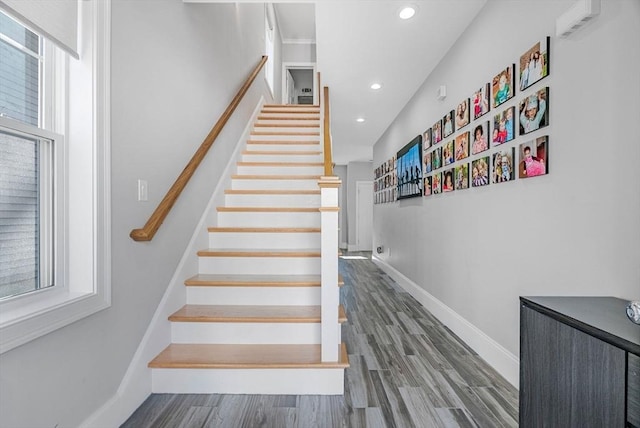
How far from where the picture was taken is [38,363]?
43.5 inches

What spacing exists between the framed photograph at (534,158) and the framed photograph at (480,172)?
35 cm

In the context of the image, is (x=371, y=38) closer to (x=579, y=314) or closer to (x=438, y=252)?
(x=438, y=252)

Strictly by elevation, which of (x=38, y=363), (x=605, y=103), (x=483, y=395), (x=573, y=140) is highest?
(x=605, y=103)

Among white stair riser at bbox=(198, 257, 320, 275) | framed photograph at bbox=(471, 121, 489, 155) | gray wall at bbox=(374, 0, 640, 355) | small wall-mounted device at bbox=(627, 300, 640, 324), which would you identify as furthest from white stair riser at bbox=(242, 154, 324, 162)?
small wall-mounted device at bbox=(627, 300, 640, 324)

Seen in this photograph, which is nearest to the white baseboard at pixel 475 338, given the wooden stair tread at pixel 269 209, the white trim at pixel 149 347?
the wooden stair tread at pixel 269 209

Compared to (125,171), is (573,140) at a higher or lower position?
higher

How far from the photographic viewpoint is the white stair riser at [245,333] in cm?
193

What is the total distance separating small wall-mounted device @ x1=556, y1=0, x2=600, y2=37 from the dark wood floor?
6.12ft

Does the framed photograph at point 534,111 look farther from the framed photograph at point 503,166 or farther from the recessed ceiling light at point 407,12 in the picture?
the recessed ceiling light at point 407,12

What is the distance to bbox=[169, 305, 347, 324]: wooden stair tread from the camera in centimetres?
191

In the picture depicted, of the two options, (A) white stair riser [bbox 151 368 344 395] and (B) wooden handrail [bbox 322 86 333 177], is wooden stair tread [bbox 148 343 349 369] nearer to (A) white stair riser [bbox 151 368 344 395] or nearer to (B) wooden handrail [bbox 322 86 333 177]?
(A) white stair riser [bbox 151 368 344 395]

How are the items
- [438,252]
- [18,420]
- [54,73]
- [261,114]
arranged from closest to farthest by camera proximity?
[18,420]
[54,73]
[438,252]
[261,114]

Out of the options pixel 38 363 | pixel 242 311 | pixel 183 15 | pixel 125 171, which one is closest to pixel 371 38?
pixel 183 15

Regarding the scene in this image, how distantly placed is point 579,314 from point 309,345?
53.8 inches
